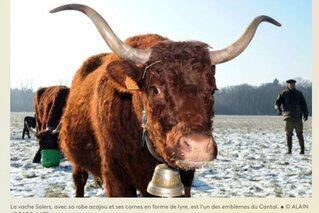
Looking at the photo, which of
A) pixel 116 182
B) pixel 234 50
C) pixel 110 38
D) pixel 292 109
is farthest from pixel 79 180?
pixel 292 109

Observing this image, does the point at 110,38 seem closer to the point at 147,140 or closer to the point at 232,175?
the point at 147,140

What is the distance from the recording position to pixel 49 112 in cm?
557

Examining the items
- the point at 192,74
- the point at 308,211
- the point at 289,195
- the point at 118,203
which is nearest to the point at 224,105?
the point at 289,195

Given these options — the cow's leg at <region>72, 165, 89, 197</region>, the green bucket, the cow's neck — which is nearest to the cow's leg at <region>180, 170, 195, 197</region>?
the cow's neck

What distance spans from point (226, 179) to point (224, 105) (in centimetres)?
144

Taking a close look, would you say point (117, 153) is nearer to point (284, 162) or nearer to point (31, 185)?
point (31, 185)

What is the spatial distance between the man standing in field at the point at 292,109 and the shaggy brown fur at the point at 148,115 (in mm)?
3201

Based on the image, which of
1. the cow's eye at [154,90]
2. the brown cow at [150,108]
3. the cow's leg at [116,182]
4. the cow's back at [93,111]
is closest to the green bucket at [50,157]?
the cow's back at [93,111]

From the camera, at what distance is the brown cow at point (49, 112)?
4953 millimetres

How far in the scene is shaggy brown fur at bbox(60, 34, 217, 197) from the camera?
216 centimetres

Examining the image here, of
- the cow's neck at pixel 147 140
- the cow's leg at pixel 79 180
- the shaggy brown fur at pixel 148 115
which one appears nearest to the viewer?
the shaggy brown fur at pixel 148 115

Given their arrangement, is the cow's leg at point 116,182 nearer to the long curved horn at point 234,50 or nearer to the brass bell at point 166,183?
the brass bell at point 166,183

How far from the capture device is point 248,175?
5086 millimetres

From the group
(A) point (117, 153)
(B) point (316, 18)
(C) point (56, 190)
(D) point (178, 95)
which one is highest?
(B) point (316, 18)
